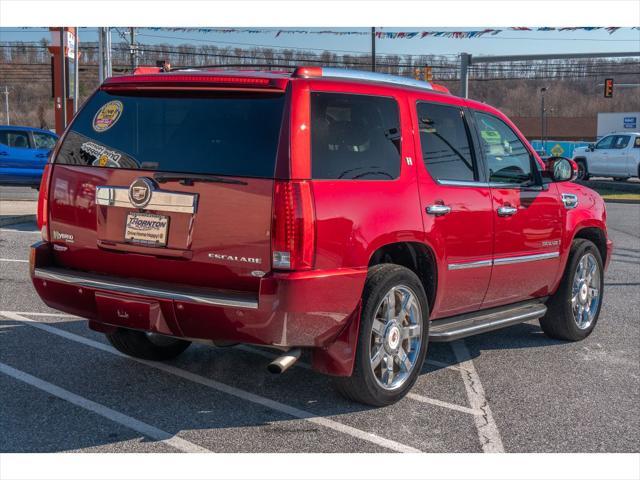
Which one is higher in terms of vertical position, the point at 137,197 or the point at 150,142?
the point at 150,142

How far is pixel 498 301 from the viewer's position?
602 centimetres

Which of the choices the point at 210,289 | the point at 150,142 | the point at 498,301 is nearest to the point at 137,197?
the point at 150,142

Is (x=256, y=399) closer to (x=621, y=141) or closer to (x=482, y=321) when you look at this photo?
(x=482, y=321)

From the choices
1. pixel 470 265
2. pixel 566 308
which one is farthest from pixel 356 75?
pixel 566 308

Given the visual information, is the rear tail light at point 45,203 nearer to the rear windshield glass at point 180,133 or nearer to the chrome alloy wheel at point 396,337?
the rear windshield glass at point 180,133

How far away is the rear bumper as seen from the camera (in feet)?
13.7

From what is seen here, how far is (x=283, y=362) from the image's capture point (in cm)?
430

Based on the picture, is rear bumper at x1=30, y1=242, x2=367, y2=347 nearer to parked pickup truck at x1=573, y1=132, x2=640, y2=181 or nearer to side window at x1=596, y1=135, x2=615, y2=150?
parked pickup truck at x1=573, y1=132, x2=640, y2=181

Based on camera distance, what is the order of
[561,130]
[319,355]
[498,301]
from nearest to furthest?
[319,355] → [498,301] → [561,130]

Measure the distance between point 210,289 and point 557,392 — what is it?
2.48m

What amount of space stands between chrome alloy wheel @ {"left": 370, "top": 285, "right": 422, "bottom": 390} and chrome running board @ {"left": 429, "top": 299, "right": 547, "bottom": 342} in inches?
9.0

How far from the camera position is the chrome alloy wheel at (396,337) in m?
4.79

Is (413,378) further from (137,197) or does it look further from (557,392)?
(137,197)

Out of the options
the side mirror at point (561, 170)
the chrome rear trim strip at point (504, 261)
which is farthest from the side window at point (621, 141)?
the chrome rear trim strip at point (504, 261)
